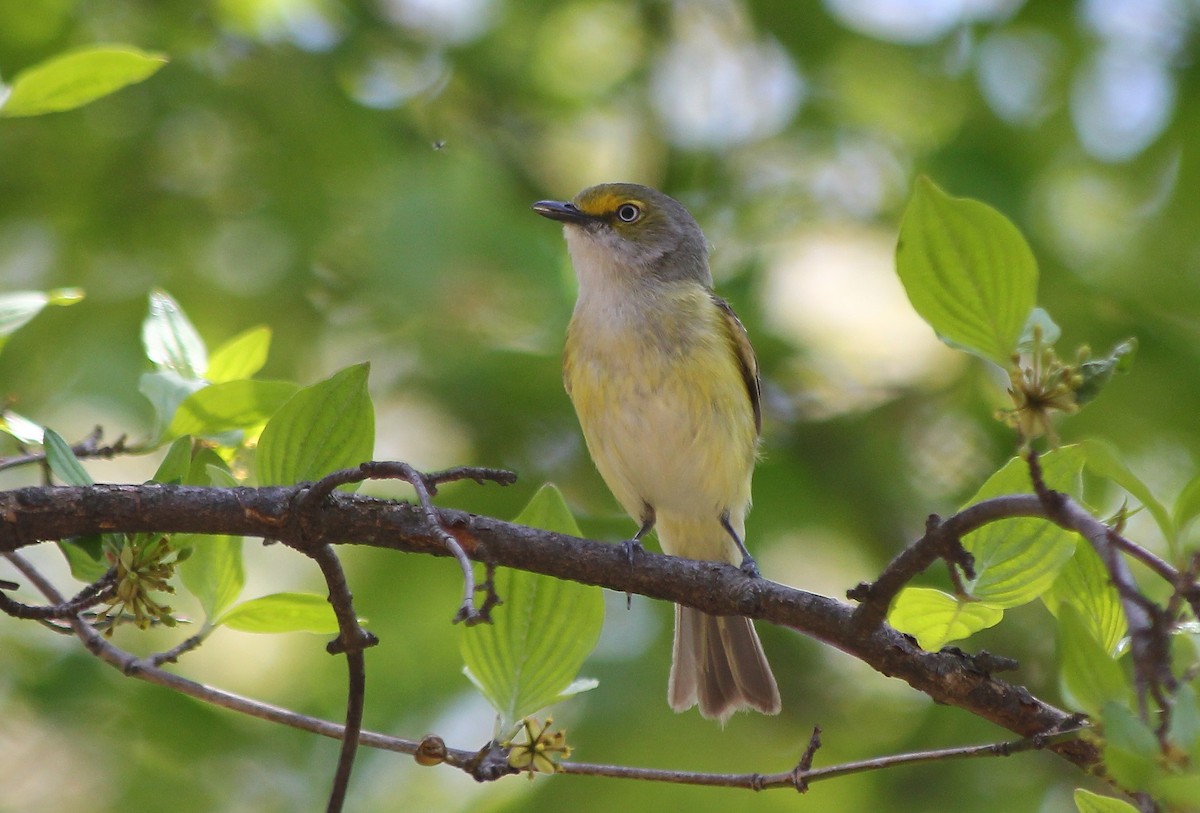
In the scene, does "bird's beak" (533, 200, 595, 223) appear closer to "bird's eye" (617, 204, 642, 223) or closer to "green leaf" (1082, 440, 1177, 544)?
"bird's eye" (617, 204, 642, 223)

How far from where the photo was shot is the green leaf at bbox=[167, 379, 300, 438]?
8.12ft

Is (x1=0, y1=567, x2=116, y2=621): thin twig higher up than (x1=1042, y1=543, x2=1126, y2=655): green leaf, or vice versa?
(x1=1042, y1=543, x2=1126, y2=655): green leaf

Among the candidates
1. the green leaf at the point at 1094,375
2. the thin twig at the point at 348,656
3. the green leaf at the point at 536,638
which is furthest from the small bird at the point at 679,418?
the green leaf at the point at 1094,375

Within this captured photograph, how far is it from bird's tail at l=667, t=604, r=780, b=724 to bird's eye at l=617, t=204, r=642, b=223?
5.91 ft

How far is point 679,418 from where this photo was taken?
4.30 m

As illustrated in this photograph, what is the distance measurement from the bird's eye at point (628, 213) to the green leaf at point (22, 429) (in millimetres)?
3171

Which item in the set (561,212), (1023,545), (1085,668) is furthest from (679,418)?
(1085,668)

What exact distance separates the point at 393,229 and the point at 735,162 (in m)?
2.19

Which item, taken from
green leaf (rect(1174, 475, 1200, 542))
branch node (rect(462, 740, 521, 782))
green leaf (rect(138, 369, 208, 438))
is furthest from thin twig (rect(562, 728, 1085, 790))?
green leaf (rect(138, 369, 208, 438))

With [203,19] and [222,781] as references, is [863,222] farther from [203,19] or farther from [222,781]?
[222,781]

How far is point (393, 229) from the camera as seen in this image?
5.31 m

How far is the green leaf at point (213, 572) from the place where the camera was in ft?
7.82

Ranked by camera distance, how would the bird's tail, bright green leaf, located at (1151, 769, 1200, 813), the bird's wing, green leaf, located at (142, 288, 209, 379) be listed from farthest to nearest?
the bird's wing, the bird's tail, green leaf, located at (142, 288, 209, 379), bright green leaf, located at (1151, 769, 1200, 813)

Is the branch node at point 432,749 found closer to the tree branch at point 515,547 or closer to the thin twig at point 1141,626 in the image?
the tree branch at point 515,547
